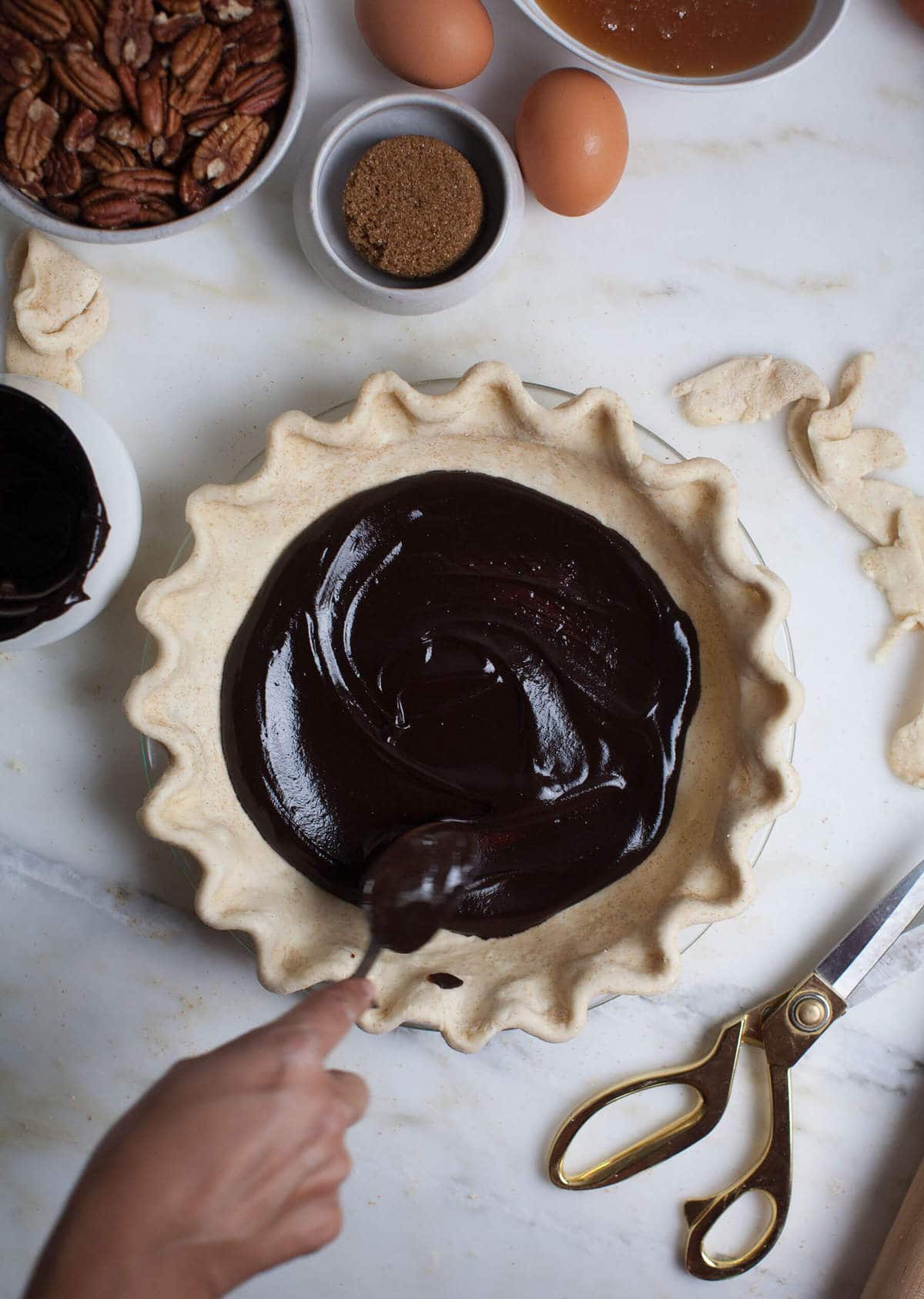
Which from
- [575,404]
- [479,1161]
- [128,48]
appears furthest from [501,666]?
[128,48]

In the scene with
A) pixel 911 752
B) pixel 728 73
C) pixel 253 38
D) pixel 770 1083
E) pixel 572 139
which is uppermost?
pixel 728 73

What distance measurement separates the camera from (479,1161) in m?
1.77

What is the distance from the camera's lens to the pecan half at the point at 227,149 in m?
1.52

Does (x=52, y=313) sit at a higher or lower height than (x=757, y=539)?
lower

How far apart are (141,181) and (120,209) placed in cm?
5

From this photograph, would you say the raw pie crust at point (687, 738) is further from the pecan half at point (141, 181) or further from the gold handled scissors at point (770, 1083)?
the pecan half at point (141, 181)

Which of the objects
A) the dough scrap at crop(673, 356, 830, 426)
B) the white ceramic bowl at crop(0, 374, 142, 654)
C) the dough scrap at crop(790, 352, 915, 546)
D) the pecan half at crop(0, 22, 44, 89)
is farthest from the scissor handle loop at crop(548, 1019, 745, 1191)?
the pecan half at crop(0, 22, 44, 89)

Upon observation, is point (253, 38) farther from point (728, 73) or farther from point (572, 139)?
point (728, 73)

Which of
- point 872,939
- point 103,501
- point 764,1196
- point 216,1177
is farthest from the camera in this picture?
point 764,1196

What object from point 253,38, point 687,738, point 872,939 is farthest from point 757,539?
point 253,38

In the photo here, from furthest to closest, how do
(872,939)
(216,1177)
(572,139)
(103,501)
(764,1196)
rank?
(764,1196)
(872,939)
(572,139)
(103,501)
(216,1177)

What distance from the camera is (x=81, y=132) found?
1.51 m

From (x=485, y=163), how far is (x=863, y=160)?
2.12 feet

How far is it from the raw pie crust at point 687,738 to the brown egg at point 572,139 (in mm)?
332
